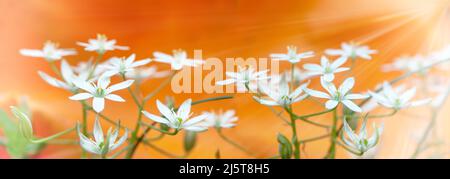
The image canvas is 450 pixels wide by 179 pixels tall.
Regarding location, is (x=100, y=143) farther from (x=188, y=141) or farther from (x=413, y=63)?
(x=413, y=63)

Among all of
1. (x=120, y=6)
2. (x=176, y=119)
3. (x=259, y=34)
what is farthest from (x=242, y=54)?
(x=176, y=119)

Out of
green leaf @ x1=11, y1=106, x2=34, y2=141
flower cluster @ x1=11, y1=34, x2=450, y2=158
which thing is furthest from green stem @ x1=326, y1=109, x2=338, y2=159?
green leaf @ x1=11, y1=106, x2=34, y2=141

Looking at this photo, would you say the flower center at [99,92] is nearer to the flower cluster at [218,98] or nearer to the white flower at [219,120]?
the flower cluster at [218,98]

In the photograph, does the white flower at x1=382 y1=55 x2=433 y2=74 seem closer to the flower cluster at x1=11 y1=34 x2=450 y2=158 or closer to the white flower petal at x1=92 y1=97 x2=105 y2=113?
the flower cluster at x1=11 y1=34 x2=450 y2=158

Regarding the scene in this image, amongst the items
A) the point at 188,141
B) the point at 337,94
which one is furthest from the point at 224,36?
the point at 337,94

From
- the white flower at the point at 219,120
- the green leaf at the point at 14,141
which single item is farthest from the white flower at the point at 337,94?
the green leaf at the point at 14,141
